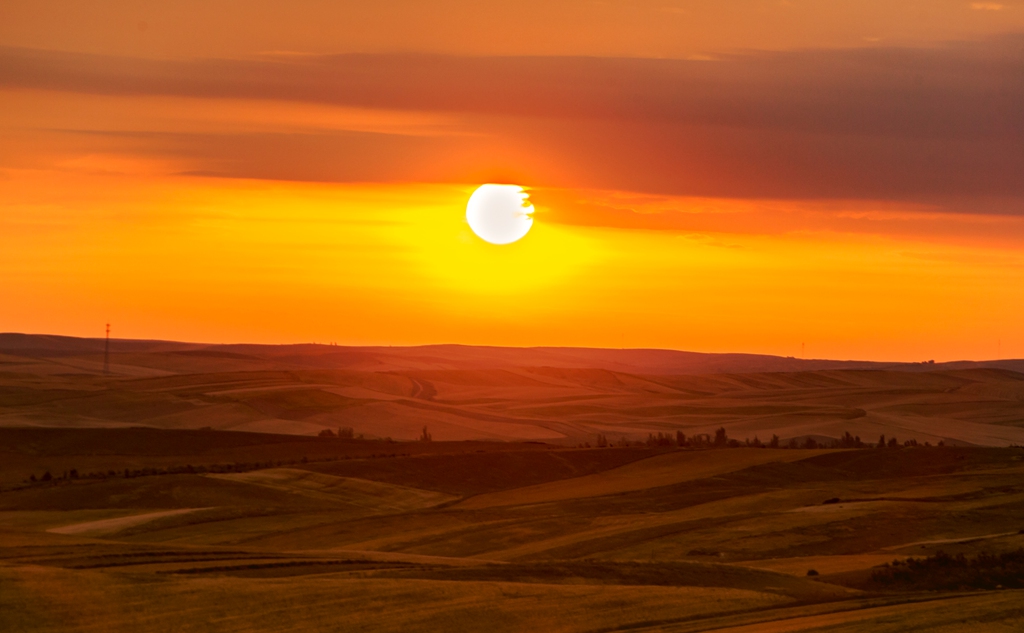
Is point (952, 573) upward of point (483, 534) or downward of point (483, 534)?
downward

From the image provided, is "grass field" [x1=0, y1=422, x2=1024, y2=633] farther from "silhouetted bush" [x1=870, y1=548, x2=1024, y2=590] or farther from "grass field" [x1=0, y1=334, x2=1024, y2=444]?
"grass field" [x1=0, y1=334, x2=1024, y2=444]

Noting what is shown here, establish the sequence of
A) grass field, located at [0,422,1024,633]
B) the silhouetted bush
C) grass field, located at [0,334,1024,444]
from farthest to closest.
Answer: grass field, located at [0,334,1024,444], the silhouetted bush, grass field, located at [0,422,1024,633]

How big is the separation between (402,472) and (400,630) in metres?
55.0

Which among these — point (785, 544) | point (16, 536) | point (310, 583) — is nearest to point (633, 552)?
point (785, 544)

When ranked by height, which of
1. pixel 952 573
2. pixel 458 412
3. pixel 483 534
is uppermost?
pixel 458 412

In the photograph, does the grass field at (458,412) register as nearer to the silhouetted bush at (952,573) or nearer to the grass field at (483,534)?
the grass field at (483,534)

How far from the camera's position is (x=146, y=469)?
83.1m

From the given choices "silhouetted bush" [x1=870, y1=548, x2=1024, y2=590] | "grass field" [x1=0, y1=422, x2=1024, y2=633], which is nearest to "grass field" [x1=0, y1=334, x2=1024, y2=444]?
"grass field" [x1=0, y1=422, x2=1024, y2=633]

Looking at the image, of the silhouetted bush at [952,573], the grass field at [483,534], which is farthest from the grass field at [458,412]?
the silhouetted bush at [952,573]

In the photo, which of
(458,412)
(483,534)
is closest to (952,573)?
(483,534)

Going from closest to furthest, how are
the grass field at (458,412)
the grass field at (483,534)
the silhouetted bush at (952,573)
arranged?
the grass field at (483,534), the silhouetted bush at (952,573), the grass field at (458,412)

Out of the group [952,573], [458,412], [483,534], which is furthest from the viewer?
[458,412]

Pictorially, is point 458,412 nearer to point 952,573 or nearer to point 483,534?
point 483,534

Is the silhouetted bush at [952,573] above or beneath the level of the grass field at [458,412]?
beneath
